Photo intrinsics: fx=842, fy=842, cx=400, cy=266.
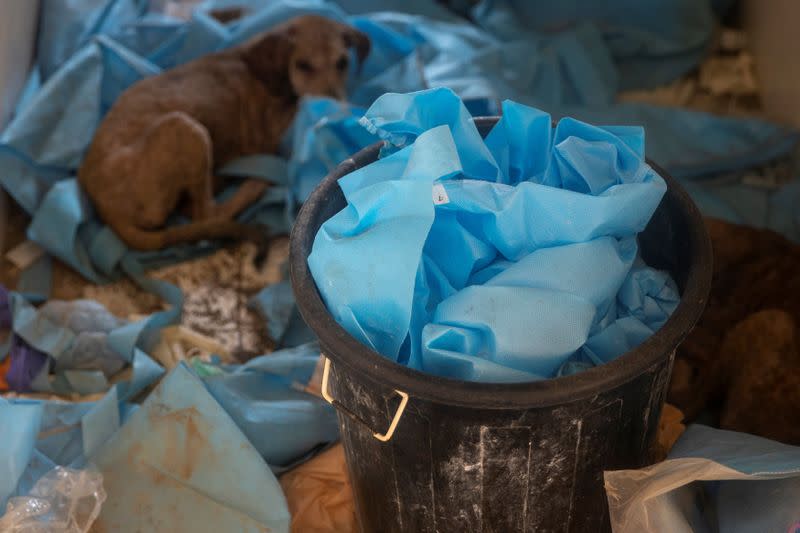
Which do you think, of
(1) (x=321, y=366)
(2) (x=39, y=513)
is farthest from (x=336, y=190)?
(2) (x=39, y=513)

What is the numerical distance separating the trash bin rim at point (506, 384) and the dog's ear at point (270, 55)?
163 cm

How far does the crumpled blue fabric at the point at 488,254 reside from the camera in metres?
1.19

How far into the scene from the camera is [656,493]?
1249 mm

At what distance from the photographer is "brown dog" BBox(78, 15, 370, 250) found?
2391 millimetres

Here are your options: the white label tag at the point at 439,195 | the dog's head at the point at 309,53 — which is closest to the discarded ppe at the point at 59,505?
the white label tag at the point at 439,195

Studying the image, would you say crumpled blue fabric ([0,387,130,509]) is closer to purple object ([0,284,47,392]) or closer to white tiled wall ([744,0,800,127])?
purple object ([0,284,47,392])

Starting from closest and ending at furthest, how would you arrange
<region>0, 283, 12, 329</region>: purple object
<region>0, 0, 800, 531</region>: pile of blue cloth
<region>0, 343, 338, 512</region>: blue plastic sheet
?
<region>0, 0, 800, 531</region>: pile of blue cloth
<region>0, 343, 338, 512</region>: blue plastic sheet
<region>0, 283, 12, 329</region>: purple object

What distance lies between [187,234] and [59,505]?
1.00 m

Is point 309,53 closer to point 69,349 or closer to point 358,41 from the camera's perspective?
point 358,41

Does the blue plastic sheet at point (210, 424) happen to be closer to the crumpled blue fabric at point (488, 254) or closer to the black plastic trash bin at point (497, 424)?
Answer: the black plastic trash bin at point (497, 424)

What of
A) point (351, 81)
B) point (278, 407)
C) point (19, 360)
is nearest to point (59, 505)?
point (278, 407)

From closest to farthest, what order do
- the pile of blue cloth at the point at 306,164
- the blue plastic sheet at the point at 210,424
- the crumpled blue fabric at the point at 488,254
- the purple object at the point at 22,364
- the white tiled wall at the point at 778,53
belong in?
the crumpled blue fabric at the point at 488,254, the pile of blue cloth at the point at 306,164, the blue plastic sheet at the point at 210,424, the purple object at the point at 22,364, the white tiled wall at the point at 778,53

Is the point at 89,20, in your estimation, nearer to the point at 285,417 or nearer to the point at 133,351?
the point at 133,351

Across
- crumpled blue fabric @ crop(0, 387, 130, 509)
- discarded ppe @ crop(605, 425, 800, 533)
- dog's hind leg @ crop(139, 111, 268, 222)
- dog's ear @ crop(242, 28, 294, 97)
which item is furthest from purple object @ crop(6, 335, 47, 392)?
discarded ppe @ crop(605, 425, 800, 533)
